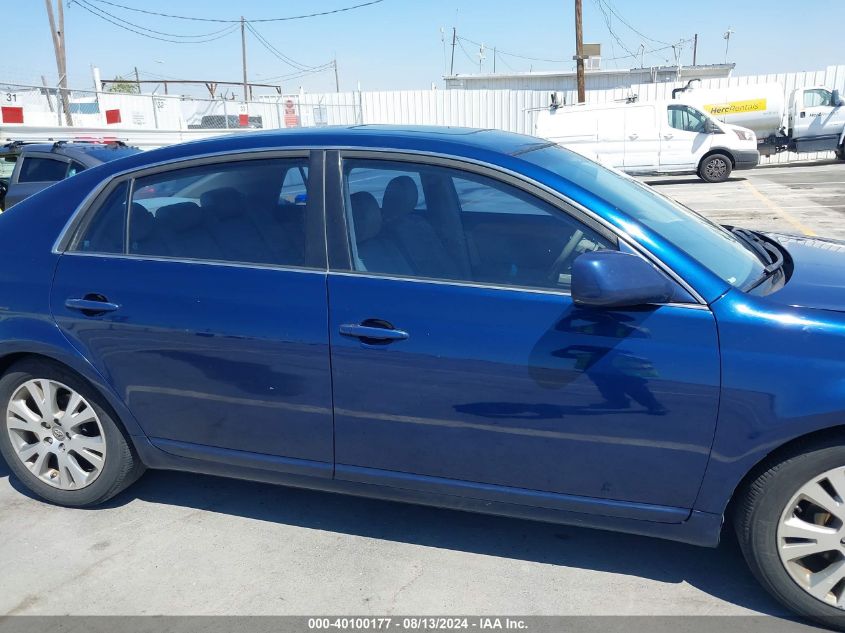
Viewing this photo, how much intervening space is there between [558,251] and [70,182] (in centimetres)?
225

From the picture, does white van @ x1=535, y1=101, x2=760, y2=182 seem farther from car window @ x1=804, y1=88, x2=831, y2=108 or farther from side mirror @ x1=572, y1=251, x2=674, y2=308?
side mirror @ x1=572, y1=251, x2=674, y2=308

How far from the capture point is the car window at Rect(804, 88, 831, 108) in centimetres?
2197

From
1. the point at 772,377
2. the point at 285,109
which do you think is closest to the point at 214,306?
the point at 772,377

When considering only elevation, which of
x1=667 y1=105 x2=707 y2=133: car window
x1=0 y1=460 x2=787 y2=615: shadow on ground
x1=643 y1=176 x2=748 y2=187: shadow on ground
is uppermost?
x1=667 y1=105 x2=707 y2=133: car window

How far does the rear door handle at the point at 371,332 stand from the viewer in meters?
2.79

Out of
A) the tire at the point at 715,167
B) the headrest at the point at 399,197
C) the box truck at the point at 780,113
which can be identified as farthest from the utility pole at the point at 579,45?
the headrest at the point at 399,197

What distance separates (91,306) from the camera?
3.23 meters

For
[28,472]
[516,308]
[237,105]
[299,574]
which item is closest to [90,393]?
[28,472]

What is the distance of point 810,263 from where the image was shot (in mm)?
3102

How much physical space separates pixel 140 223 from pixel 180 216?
0.18 m

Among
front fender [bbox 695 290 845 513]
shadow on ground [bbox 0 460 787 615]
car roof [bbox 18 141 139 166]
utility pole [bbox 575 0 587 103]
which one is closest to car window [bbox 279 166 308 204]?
shadow on ground [bbox 0 460 787 615]

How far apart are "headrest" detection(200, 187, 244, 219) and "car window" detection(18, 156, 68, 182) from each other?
7.15 m

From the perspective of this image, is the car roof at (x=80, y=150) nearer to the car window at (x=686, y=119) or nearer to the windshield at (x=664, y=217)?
the windshield at (x=664, y=217)

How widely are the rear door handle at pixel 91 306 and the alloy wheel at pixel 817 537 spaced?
8.88 ft
